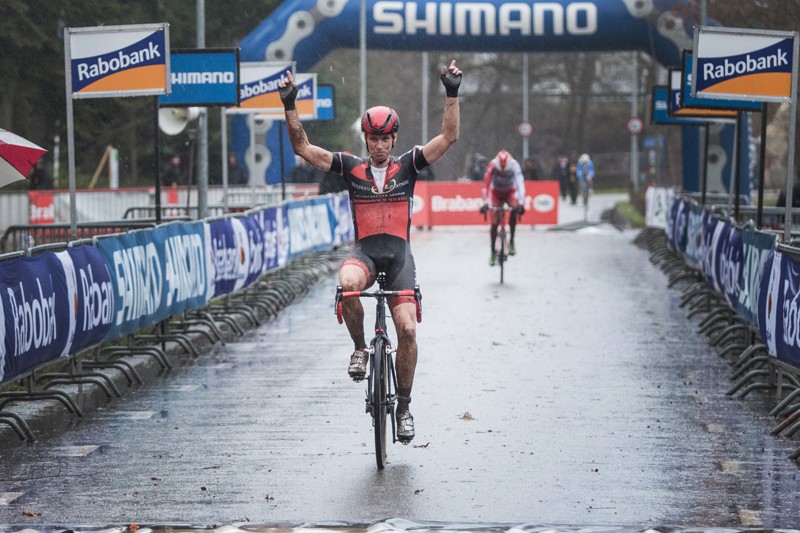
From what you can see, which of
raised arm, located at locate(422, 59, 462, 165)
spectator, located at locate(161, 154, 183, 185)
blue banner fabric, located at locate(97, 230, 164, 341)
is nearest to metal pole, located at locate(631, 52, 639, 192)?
spectator, located at locate(161, 154, 183, 185)

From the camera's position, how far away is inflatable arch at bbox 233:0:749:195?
31.6 m

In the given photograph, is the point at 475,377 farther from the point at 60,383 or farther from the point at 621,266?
the point at 621,266

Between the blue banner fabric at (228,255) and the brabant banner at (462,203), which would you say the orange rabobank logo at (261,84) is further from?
the brabant banner at (462,203)

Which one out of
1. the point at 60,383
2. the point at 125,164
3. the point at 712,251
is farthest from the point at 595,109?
the point at 60,383

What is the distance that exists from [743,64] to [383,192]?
6364mm

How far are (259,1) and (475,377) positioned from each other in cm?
3001

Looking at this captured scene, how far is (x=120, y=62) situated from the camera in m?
13.9

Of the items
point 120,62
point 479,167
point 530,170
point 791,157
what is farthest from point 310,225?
point 530,170

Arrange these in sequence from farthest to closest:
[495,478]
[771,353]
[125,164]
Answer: [125,164] < [771,353] < [495,478]

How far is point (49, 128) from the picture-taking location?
28.4 meters

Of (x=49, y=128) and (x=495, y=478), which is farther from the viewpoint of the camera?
(x=49, y=128)

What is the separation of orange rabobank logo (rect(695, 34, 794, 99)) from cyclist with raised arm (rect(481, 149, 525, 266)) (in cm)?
792

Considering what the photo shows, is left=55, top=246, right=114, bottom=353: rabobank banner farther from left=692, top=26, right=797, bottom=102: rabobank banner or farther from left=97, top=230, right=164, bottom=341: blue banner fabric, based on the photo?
left=692, top=26, right=797, bottom=102: rabobank banner

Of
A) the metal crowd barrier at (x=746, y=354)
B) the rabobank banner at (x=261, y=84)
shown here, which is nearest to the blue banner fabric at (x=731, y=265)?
the metal crowd barrier at (x=746, y=354)
